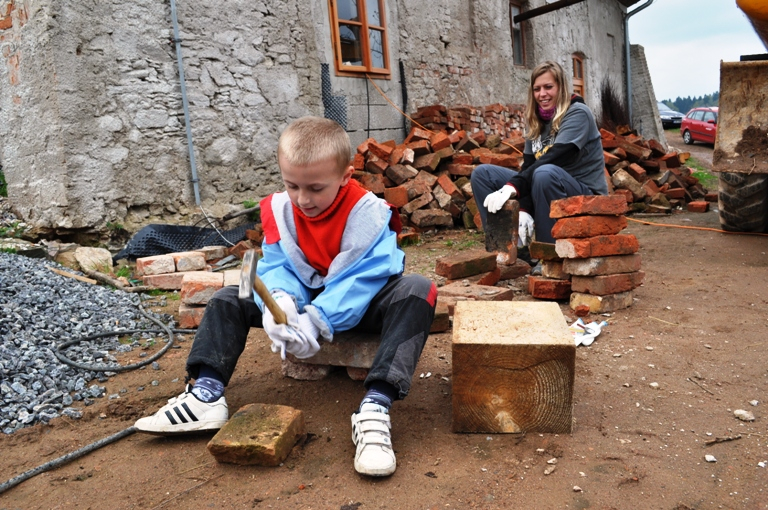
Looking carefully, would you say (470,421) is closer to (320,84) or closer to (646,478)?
(646,478)

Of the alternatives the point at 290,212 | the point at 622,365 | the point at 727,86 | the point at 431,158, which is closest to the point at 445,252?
the point at 431,158

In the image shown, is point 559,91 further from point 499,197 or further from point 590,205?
point 590,205

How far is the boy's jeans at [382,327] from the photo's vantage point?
6.46ft

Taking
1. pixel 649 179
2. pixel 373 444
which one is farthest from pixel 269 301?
pixel 649 179

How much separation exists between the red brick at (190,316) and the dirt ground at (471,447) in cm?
51

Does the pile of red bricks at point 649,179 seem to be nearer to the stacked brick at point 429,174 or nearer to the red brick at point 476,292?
the stacked brick at point 429,174

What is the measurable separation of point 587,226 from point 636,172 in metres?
4.84

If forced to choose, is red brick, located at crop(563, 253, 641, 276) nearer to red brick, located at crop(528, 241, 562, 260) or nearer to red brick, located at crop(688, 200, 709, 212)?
red brick, located at crop(528, 241, 562, 260)

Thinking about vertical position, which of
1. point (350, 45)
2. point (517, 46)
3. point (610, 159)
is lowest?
point (610, 159)

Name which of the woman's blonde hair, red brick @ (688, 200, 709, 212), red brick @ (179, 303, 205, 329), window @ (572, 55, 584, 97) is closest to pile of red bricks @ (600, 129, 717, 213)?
red brick @ (688, 200, 709, 212)

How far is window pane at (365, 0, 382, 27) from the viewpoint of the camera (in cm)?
762

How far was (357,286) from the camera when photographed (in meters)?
2.07

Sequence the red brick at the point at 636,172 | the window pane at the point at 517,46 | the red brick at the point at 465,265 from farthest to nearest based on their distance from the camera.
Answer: the window pane at the point at 517,46 < the red brick at the point at 636,172 < the red brick at the point at 465,265

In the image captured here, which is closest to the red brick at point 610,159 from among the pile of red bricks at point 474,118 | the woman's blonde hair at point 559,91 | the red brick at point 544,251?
the pile of red bricks at point 474,118
